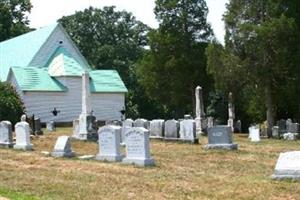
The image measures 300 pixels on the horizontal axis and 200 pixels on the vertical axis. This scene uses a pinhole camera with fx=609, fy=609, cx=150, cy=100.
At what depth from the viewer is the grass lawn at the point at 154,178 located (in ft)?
36.8

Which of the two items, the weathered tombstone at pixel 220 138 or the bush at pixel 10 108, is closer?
the weathered tombstone at pixel 220 138

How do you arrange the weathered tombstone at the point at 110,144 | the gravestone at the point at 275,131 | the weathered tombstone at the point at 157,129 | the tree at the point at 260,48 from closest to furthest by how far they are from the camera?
the weathered tombstone at the point at 110,144, the weathered tombstone at the point at 157,129, the gravestone at the point at 275,131, the tree at the point at 260,48

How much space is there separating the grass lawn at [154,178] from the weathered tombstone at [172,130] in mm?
5332

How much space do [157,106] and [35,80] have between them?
18.1m

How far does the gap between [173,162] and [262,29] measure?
57.4ft

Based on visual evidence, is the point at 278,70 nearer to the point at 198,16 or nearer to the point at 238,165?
the point at 198,16

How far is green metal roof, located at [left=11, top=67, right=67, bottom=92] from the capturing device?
155ft

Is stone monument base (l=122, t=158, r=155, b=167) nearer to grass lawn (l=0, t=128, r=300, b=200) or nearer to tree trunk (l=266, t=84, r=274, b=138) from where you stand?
grass lawn (l=0, t=128, r=300, b=200)

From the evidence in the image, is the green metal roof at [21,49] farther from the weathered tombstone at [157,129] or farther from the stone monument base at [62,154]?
the stone monument base at [62,154]

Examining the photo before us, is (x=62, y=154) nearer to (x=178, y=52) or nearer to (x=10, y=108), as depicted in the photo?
(x=10, y=108)

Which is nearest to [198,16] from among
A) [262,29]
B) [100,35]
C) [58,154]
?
[262,29]

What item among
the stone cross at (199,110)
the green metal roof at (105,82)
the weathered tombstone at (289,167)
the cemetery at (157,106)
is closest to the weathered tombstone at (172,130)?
the cemetery at (157,106)

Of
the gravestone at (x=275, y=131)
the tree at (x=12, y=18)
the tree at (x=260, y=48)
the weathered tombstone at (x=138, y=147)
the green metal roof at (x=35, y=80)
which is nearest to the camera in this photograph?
the weathered tombstone at (x=138, y=147)

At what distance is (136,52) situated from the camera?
75688 mm
